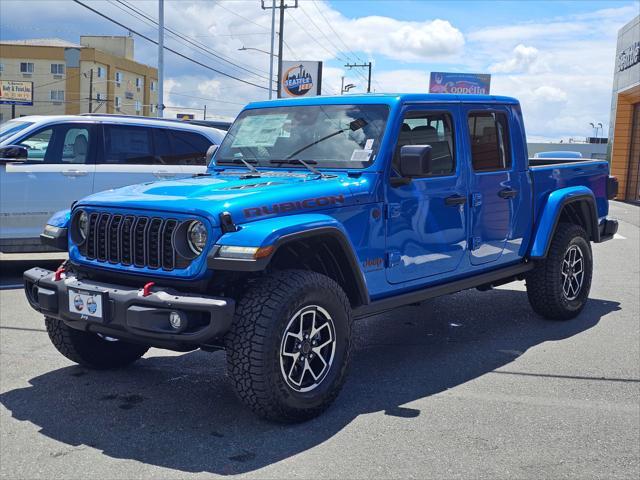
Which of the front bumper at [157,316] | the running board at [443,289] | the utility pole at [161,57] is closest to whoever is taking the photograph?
the front bumper at [157,316]

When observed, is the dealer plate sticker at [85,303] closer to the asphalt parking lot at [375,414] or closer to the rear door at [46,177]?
the asphalt parking lot at [375,414]

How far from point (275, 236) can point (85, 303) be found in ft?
3.81

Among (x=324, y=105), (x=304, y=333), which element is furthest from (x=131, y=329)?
(x=324, y=105)

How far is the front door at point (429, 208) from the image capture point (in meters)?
5.15

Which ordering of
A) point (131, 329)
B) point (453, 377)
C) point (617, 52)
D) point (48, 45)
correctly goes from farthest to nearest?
point (48, 45) < point (617, 52) < point (453, 377) < point (131, 329)

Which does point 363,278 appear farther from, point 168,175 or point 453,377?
point 168,175

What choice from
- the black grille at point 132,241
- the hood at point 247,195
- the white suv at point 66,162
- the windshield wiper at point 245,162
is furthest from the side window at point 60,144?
the black grille at point 132,241

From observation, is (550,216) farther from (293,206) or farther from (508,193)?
(293,206)

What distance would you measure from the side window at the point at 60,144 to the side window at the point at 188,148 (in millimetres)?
1120

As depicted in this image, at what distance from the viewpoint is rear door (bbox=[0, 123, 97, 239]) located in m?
8.72

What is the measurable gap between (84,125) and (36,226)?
132cm

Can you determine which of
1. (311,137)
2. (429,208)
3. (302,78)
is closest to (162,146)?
(311,137)

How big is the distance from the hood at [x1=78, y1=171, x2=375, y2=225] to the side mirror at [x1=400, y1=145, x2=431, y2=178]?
23 cm

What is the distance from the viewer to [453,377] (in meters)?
5.35
